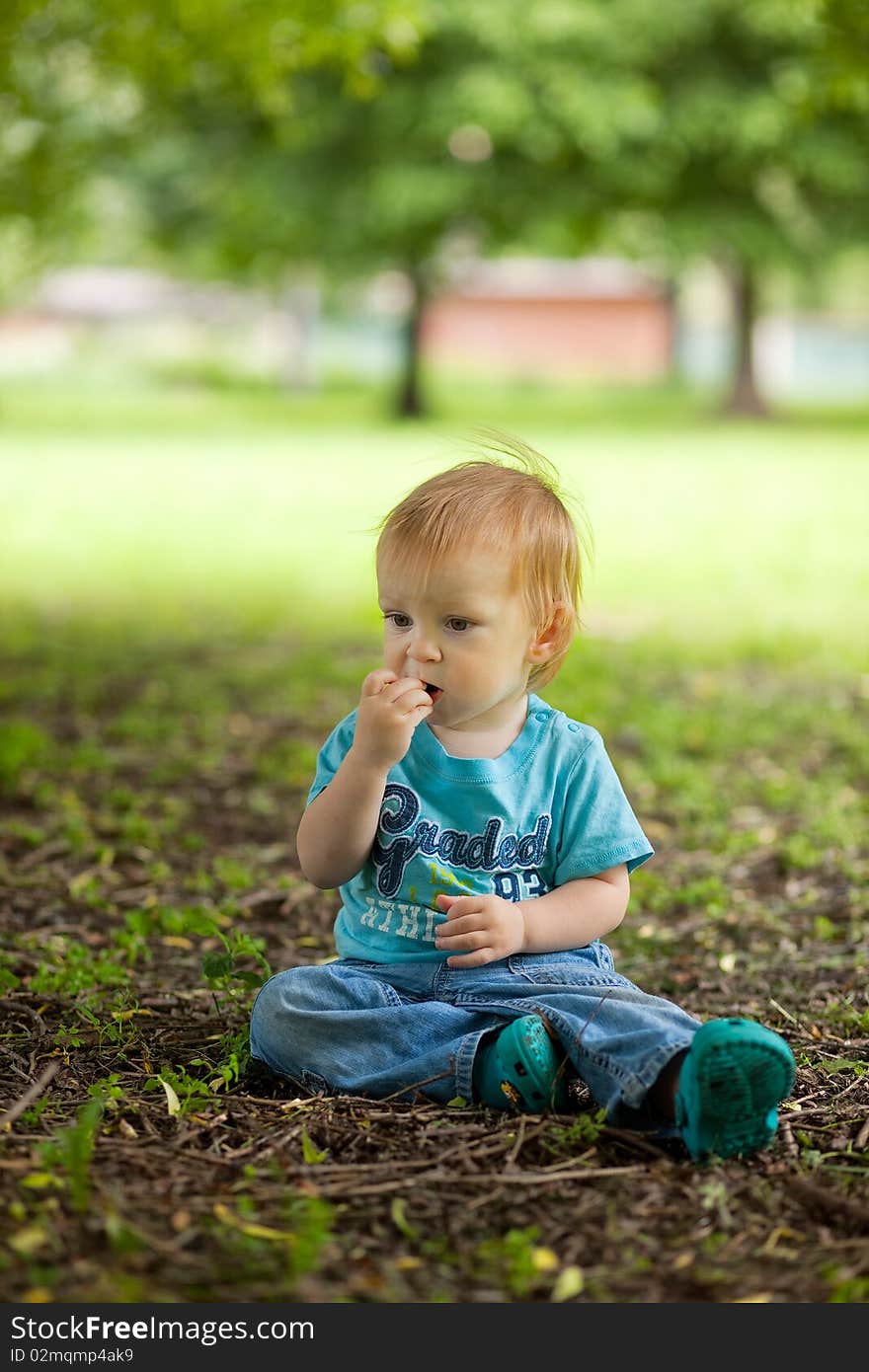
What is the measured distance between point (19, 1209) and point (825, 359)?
172ft

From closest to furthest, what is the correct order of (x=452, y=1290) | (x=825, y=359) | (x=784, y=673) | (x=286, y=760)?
1. (x=452, y=1290)
2. (x=286, y=760)
3. (x=784, y=673)
4. (x=825, y=359)

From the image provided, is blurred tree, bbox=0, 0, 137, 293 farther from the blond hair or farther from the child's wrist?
the child's wrist

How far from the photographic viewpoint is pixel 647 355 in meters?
45.5

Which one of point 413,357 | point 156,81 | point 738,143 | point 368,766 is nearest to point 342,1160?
point 368,766

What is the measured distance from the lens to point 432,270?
2978cm

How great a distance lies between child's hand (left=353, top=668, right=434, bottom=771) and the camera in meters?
2.74

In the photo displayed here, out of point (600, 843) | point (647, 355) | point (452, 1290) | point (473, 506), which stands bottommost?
point (452, 1290)

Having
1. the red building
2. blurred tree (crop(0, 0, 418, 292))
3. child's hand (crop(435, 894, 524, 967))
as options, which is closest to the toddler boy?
child's hand (crop(435, 894, 524, 967))

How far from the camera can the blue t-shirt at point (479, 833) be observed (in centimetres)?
291

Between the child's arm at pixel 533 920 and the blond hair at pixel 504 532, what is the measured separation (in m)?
0.44

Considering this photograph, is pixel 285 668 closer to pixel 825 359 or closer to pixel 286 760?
pixel 286 760

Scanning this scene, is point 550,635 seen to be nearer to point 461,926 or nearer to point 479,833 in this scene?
point 479,833

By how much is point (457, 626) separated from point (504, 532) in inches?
7.5

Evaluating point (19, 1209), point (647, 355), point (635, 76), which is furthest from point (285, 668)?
point (647, 355)
